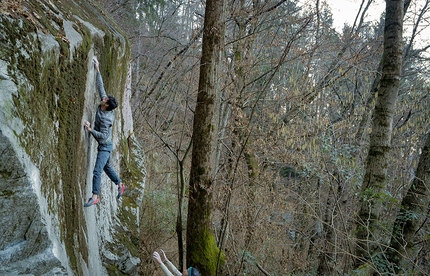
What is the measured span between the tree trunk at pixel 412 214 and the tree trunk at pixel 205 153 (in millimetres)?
3069

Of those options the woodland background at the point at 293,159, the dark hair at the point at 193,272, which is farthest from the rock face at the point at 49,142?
the woodland background at the point at 293,159

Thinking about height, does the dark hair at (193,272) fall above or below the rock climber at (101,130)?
below

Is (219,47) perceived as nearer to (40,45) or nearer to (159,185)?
(40,45)

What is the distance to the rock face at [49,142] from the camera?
2498mm

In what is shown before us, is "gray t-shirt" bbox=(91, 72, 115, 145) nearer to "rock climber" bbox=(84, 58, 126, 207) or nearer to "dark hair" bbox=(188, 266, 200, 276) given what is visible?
"rock climber" bbox=(84, 58, 126, 207)

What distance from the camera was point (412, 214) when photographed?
5.55 m

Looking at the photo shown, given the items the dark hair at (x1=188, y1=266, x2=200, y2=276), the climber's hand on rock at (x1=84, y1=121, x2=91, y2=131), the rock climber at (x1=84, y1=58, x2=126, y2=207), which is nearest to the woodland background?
the dark hair at (x1=188, y1=266, x2=200, y2=276)

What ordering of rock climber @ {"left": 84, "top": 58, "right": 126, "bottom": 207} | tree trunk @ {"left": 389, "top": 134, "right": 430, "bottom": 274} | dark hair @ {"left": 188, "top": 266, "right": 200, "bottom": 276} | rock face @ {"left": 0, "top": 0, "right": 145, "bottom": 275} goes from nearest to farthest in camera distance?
A: rock face @ {"left": 0, "top": 0, "right": 145, "bottom": 275} → rock climber @ {"left": 84, "top": 58, "right": 126, "bottom": 207} → dark hair @ {"left": 188, "top": 266, "right": 200, "bottom": 276} → tree trunk @ {"left": 389, "top": 134, "right": 430, "bottom": 274}

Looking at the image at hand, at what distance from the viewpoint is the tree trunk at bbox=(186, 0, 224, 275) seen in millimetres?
5605

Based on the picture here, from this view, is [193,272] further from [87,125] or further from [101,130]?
[87,125]

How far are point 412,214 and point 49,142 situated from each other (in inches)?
215

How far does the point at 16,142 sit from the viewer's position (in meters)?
2.47

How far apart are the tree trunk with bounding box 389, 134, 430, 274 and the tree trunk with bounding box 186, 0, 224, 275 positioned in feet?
10.1

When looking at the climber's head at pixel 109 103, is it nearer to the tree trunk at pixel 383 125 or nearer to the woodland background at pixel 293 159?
the woodland background at pixel 293 159
